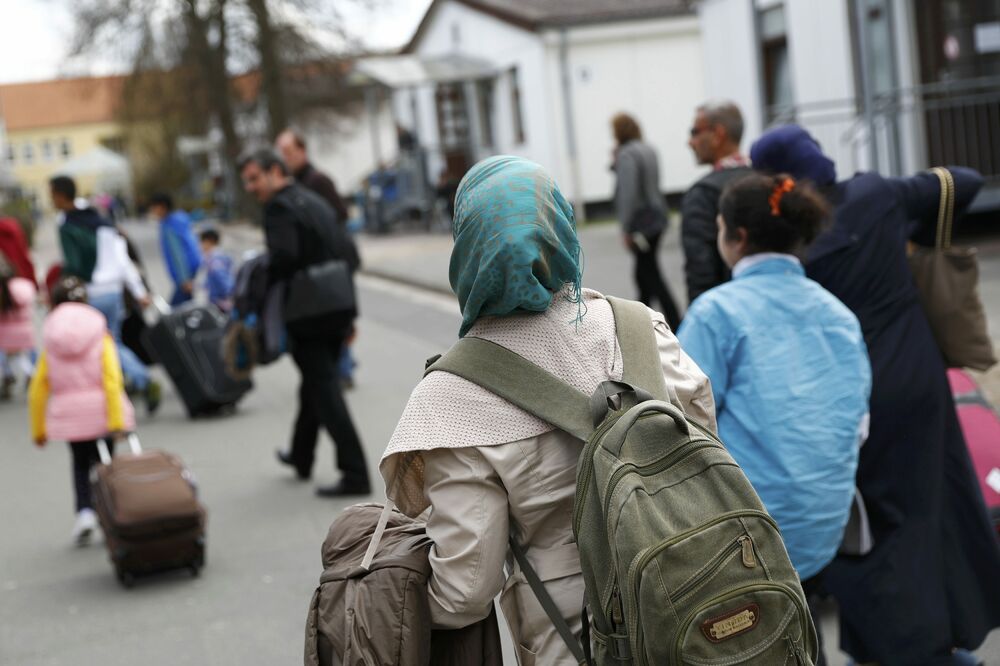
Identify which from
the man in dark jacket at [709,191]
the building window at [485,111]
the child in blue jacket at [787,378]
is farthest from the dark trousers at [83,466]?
the building window at [485,111]

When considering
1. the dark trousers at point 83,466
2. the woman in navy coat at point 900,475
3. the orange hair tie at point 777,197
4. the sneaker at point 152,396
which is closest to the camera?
the orange hair tie at point 777,197

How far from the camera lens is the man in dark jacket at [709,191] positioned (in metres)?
5.01

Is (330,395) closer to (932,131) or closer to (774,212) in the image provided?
(774,212)

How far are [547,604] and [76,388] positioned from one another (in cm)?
503

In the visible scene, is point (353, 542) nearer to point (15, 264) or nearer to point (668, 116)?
point (15, 264)

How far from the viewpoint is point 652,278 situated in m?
11.1

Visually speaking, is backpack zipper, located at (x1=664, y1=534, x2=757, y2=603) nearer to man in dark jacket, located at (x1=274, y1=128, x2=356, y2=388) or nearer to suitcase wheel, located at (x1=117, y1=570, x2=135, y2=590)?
suitcase wheel, located at (x1=117, y1=570, x2=135, y2=590)

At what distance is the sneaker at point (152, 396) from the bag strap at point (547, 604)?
922 cm

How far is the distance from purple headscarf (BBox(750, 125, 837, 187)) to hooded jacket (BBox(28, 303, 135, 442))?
3.97m

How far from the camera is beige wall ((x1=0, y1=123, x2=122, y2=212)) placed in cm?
11719

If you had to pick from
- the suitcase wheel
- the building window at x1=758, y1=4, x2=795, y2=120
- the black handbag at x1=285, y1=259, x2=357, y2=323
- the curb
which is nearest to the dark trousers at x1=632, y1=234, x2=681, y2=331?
the black handbag at x1=285, y1=259, x2=357, y2=323

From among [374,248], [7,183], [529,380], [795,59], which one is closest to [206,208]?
[7,183]

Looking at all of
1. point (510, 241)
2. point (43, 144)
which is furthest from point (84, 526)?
point (43, 144)

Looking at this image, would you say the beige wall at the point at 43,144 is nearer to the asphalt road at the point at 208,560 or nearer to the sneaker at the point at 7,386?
the sneaker at the point at 7,386
